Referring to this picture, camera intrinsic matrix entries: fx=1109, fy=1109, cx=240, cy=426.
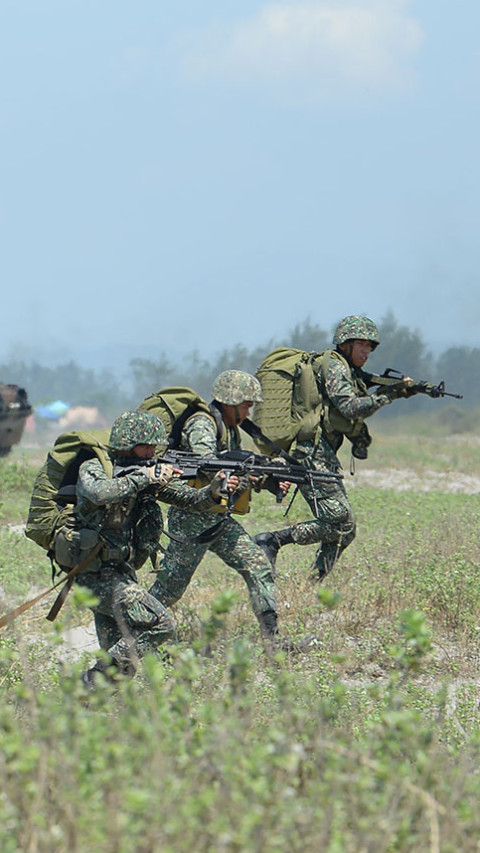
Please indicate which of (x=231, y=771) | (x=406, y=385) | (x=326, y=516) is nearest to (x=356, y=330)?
(x=406, y=385)

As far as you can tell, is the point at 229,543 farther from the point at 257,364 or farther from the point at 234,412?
the point at 257,364

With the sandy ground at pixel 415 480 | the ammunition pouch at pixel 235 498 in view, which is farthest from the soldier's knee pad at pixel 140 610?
the sandy ground at pixel 415 480

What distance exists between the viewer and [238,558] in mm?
5781

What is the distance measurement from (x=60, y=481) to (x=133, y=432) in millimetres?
430

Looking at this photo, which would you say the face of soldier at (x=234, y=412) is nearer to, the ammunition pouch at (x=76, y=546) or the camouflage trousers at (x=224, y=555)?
the camouflage trousers at (x=224, y=555)

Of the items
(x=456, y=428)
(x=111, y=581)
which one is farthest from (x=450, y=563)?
(x=456, y=428)

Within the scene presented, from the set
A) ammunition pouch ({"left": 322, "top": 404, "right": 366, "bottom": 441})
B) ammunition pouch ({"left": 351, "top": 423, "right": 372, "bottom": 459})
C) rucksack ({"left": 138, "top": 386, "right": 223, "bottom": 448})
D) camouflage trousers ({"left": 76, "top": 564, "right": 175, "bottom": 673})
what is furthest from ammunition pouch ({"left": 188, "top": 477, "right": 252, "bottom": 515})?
ammunition pouch ({"left": 351, "top": 423, "right": 372, "bottom": 459})

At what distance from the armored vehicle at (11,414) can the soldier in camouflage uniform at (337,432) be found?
10141mm

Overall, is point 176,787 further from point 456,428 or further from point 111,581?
point 456,428

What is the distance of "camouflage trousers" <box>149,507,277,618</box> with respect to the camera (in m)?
5.77

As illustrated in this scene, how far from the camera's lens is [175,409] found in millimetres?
5629

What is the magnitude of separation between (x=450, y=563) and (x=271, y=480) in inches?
60.0

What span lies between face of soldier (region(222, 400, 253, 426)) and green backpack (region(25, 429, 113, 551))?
854 millimetres

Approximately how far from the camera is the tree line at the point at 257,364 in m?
24.7
